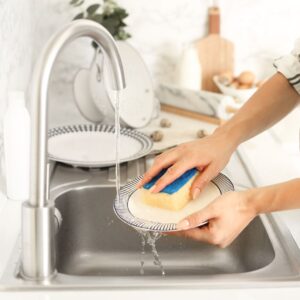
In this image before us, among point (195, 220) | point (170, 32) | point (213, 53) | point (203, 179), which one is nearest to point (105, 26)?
point (170, 32)

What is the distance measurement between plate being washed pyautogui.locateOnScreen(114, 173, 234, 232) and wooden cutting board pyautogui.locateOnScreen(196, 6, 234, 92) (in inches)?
32.9

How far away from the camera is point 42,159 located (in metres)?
0.90

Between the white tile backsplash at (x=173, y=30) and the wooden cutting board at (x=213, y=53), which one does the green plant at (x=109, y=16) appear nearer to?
the white tile backsplash at (x=173, y=30)

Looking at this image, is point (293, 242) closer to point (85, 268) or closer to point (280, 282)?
point (280, 282)

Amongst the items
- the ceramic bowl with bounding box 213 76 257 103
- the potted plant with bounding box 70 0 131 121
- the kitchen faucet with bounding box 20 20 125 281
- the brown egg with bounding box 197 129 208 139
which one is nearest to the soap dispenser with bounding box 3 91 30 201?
the kitchen faucet with bounding box 20 20 125 281

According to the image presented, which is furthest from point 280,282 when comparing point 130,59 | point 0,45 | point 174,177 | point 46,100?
point 130,59

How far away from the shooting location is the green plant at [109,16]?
181 centimetres

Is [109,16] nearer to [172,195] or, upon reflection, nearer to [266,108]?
[266,108]

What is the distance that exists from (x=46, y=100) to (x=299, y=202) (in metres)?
0.46

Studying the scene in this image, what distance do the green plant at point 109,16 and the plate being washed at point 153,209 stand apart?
695mm

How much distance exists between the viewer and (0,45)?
1.31 metres

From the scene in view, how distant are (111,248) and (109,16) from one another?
0.74 m

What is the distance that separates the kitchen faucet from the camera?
878 mm

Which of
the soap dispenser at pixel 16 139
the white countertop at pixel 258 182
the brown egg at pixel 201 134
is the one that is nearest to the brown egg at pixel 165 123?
the white countertop at pixel 258 182
